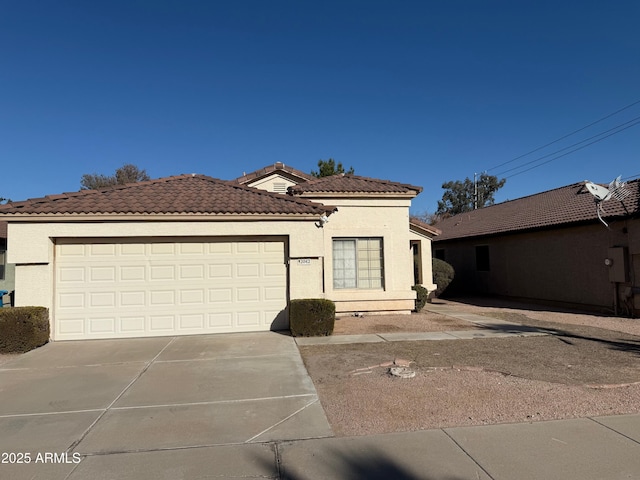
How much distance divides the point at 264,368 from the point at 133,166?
152 feet

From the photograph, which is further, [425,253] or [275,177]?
[275,177]

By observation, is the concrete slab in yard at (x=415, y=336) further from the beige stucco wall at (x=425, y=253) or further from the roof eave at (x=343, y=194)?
the beige stucco wall at (x=425, y=253)

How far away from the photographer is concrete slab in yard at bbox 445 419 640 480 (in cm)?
356

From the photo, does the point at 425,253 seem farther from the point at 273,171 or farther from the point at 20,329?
the point at 20,329

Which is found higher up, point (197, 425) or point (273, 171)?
point (273, 171)

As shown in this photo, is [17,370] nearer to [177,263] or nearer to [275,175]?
[177,263]

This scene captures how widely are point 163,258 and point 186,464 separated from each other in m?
6.90

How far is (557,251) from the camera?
15781 millimetres

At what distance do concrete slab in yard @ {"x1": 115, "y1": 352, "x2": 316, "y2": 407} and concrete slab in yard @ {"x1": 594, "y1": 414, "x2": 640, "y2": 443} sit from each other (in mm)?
3453

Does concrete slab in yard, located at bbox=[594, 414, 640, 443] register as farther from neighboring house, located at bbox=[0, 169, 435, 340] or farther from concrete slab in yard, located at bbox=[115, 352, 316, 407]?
neighboring house, located at bbox=[0, 169, 435, 340]

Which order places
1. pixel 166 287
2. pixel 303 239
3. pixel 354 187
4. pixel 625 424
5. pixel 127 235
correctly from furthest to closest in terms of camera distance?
pixel 354 187 → pixel 303 239 → pixel 166 287 → pixel 127 235 → pixel 625 424

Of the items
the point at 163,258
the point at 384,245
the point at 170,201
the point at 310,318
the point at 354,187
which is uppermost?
the point at 354,187

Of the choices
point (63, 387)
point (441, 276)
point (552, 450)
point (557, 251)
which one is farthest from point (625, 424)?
point (441, 276)

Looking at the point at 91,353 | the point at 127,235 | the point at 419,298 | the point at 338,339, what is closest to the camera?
the point at 91,353
